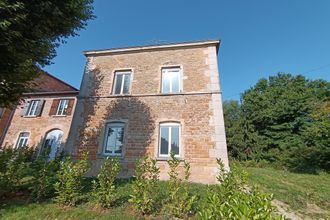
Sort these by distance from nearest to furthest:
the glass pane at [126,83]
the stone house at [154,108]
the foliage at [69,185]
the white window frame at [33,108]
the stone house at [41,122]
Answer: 1. the foliage at [69,185]
2. the stone house at [154,108]
3. the glass pane at [126,83]
4. the stone house at [41,122]
5. the white window frame at [33,108]

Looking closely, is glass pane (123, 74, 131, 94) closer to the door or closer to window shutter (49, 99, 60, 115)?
the door

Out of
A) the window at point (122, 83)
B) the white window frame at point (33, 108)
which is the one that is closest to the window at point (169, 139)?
the window at point (122, 83)

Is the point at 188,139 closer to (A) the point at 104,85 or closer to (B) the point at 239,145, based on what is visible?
(A) the point at 104,85

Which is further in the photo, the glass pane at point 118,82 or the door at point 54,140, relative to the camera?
the door at point 54,140

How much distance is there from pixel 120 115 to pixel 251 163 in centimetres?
1284

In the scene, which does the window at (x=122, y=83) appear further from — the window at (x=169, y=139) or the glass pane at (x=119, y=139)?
the window at (x=169, y=139)

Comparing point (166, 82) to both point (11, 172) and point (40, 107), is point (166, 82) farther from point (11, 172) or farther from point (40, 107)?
point (40, 107)

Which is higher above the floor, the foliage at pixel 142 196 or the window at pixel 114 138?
the window at pixel 114 138

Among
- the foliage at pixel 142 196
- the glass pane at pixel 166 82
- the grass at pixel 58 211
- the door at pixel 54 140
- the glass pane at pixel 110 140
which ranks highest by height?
the glass pane at pixel 166 82

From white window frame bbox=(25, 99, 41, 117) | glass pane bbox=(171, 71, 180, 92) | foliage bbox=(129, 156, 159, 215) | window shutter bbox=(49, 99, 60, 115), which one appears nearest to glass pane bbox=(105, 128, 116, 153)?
glass pane bbox=(171, 71, 180, 92)

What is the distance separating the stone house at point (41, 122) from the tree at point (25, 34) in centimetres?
1081

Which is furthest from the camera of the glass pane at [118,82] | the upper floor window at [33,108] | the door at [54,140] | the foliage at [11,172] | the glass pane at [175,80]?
the upper floor window at [33,108]

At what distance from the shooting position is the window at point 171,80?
34.4 feet

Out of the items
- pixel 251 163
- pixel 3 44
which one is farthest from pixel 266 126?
pixel 3 44
